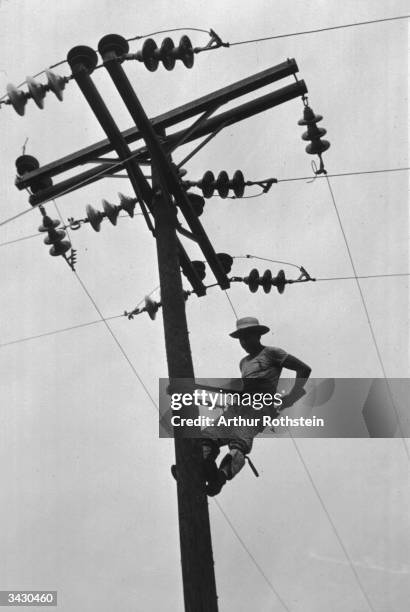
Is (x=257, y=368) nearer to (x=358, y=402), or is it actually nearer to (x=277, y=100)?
(x=358, y=402)

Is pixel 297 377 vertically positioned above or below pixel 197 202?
below

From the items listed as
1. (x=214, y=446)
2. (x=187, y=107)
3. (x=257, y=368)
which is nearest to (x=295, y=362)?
(x=257, y=368)

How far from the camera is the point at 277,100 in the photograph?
594 cm

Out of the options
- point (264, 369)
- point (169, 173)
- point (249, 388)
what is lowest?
point (249, 388)

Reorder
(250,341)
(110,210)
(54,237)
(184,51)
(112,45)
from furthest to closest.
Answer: (54,237) < (250,341) < (110,210) < (184,51) < (112,45)

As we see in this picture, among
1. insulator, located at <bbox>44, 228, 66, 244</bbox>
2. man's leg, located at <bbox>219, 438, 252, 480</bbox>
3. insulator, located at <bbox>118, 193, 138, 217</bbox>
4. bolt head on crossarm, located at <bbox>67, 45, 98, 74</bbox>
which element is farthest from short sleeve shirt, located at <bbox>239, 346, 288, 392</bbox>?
bolt head on crossarm, located at <bbox>67, 45, 98, 74</bbox>

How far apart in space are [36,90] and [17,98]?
0.15 m

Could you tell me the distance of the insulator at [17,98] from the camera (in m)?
5.65

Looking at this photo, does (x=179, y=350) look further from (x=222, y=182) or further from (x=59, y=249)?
(x=59, y=249)

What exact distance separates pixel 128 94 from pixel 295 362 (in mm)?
2396

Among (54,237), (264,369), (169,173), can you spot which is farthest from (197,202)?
(54,237)

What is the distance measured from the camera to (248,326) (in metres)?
6.37

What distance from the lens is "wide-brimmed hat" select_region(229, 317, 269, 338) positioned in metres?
6.37

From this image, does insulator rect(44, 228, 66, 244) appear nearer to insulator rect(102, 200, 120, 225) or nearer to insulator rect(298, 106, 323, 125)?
insulator rect(102, 200, 120, 225)
